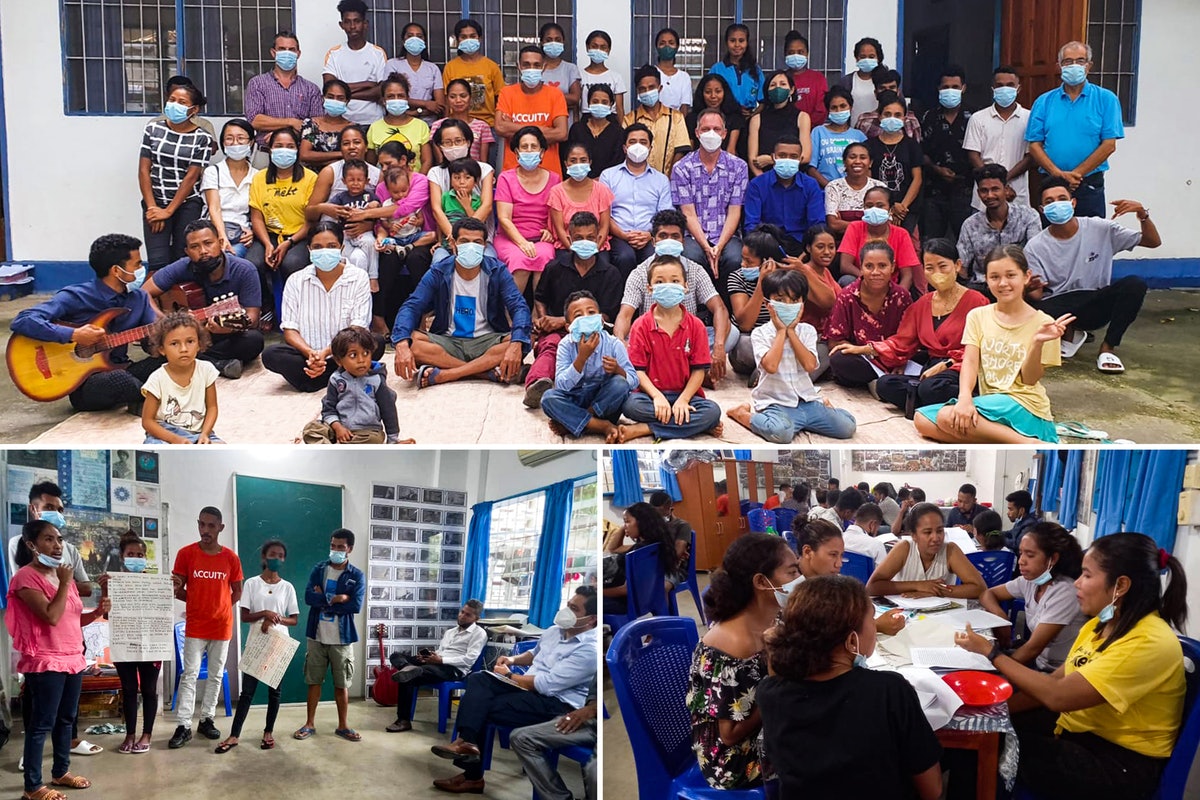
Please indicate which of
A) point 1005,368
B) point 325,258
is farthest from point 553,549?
point 325,258

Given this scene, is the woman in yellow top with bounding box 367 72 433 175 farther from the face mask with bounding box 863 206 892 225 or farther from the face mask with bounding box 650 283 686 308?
the face mask with bounding box 863 206 892 225

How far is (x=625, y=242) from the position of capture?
540cm

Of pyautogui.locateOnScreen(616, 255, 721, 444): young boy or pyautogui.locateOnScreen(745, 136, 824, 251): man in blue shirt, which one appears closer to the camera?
pyautogui.locateOnScreen(616, 255, 721, 444): young boy

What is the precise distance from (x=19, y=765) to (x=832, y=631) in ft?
8.62

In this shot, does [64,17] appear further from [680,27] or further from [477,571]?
[477,571]

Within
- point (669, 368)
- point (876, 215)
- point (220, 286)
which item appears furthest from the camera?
point (876, 215)

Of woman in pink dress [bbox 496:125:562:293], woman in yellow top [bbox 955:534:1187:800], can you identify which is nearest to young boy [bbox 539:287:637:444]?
woman in pink dress [bbox 496:125:562:293]

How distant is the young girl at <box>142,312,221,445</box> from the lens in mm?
3844

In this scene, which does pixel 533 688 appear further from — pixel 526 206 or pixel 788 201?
pixel 788 201

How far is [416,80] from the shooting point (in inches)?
247

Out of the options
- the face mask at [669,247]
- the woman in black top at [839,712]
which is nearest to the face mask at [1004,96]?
the face mask at [669,247]

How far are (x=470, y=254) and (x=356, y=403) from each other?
42.3 inches

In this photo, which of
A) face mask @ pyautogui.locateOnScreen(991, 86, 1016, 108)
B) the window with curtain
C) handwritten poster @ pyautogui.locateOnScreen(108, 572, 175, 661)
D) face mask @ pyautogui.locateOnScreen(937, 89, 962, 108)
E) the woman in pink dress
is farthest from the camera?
the window with curtain

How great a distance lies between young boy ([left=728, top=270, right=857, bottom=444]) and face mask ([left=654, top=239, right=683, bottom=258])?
629 millimetres
